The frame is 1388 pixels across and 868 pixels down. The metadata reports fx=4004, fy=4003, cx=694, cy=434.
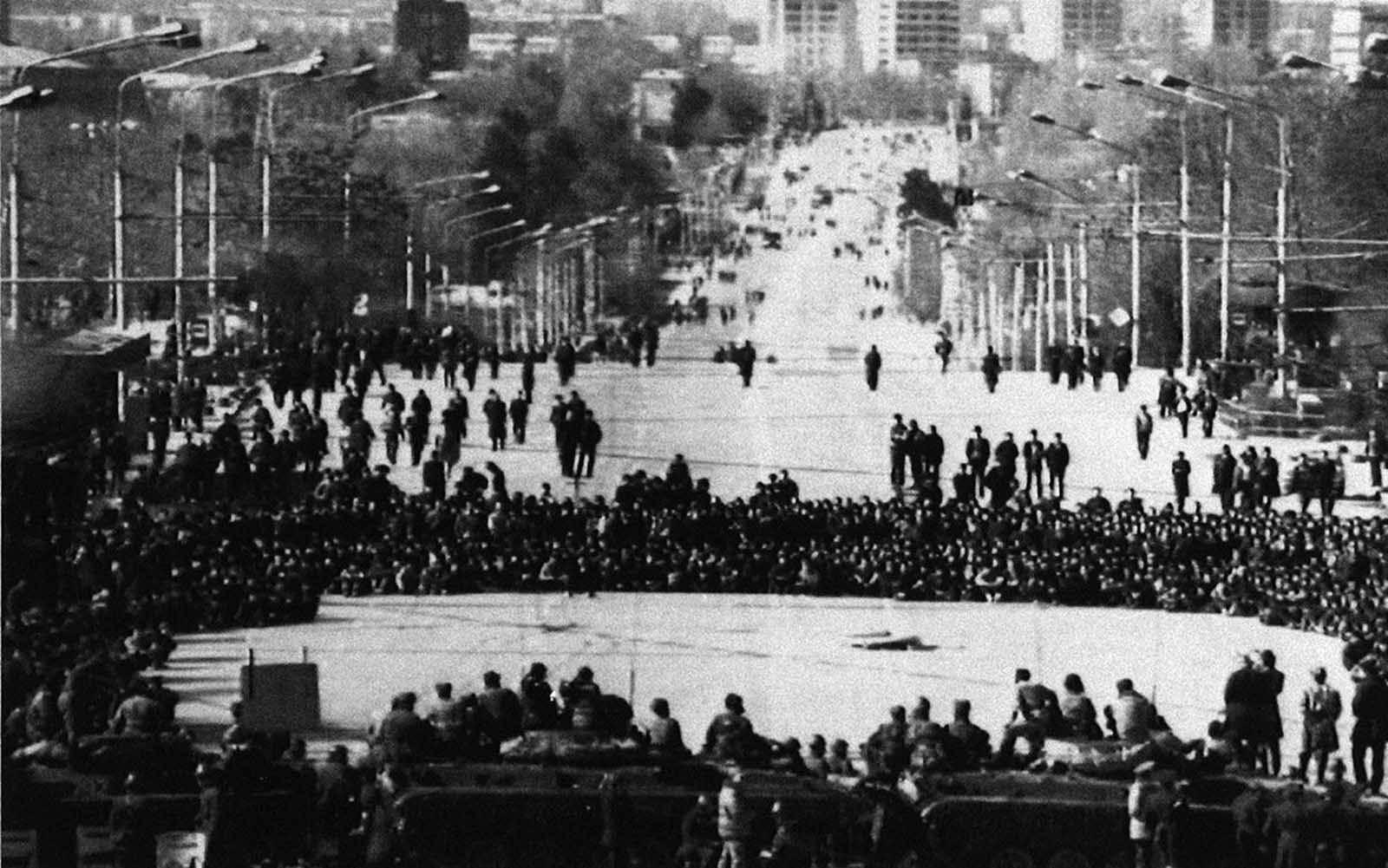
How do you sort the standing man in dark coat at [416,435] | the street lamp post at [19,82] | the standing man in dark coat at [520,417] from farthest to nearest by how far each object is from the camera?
the standing man in dark coat at [520,417] → the standing man in dark coat at [416,435] → the street lamp post at [19,82]

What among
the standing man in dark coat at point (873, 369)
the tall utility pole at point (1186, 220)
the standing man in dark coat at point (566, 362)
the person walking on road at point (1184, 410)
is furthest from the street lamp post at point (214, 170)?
the tall utility pole at point (1186, 220)

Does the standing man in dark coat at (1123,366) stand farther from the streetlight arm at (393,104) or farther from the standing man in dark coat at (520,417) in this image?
the streetlight arm at (393,104)

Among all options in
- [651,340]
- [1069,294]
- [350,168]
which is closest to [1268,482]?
[651,340]

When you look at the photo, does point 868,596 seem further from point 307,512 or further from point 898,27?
point 898,27

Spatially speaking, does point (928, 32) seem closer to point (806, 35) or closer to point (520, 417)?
point (806, 35)

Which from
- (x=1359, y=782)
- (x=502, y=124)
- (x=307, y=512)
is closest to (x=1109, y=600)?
(x=307, y=512)

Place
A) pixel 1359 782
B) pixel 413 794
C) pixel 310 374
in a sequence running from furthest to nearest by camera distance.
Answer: pixel 310 374 → pixel 1359 782 → pixel 413 794
